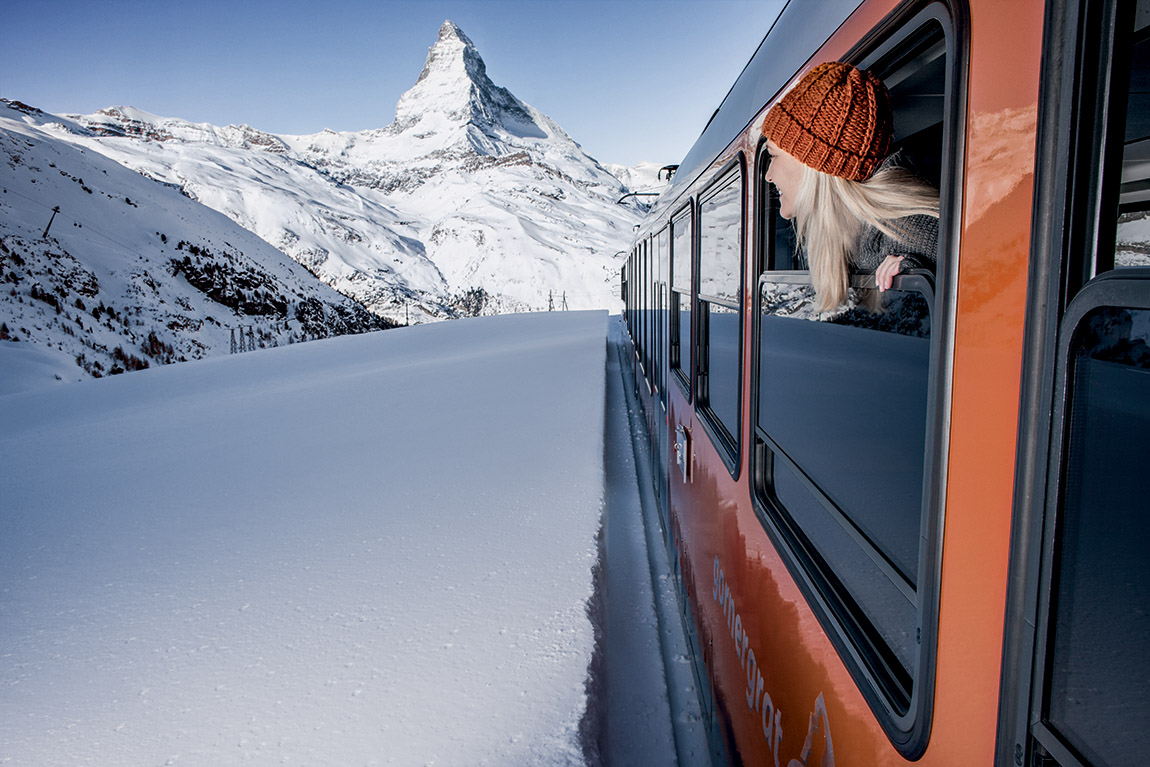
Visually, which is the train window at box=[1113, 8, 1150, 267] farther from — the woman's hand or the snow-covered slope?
the snow-covered slope

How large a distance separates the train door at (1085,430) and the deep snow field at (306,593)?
1317 millimetres

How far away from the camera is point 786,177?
1355 mm

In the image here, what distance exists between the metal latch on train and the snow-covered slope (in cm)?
1239

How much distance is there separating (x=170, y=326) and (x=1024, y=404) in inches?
844

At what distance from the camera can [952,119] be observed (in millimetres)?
775

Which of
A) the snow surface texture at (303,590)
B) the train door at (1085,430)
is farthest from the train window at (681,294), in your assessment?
the train door at (1085,430)

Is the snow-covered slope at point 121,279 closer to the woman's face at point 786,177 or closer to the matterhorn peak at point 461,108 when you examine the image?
the woman's face at point 786,177

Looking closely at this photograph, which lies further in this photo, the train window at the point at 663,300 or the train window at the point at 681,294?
the train window at the point at 663,300

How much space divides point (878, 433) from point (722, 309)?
1.11m

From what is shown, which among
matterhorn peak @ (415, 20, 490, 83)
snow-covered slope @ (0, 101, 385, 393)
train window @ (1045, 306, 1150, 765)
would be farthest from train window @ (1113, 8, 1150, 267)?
matterhorn peak @ (415, 20, 490, 83)

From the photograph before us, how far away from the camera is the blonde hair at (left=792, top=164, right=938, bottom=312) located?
3.25 feet

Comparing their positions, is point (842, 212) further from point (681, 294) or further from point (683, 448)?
point (681, 294)

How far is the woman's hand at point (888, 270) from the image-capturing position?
0.95 metres

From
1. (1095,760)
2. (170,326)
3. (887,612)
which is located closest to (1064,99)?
(1095,760)
